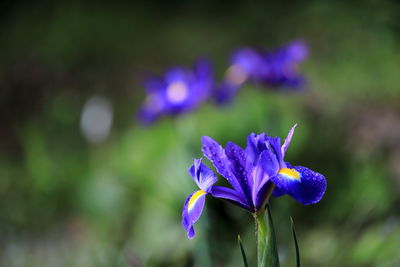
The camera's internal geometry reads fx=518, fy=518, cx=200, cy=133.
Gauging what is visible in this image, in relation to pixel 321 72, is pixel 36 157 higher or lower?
lower

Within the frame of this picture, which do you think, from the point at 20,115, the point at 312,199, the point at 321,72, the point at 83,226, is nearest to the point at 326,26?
the point at 321,72

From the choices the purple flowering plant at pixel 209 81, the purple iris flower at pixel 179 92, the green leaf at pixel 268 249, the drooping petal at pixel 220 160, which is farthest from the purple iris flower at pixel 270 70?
the green leaf at pixel 268 249

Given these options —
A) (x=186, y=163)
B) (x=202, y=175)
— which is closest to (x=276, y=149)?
(x=202, y=175)

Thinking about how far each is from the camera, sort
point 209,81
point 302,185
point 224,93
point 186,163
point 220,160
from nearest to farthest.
→ point 302,185, point 220,160, point 209,81, point 224,93, point 186,163

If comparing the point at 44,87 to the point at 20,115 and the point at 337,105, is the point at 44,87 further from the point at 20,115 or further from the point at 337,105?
the point at 337,105

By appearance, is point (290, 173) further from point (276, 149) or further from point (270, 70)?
point (270, 70)

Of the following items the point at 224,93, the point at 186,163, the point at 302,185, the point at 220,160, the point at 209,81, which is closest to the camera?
the point at 302,185

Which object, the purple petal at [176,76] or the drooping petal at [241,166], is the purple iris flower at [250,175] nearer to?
the drooping petal at [241,166]

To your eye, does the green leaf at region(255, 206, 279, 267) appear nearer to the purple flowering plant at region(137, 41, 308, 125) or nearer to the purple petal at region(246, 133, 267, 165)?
the purple petal at region(246, 133, 267, 165)

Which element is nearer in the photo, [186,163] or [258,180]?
[258,180]
